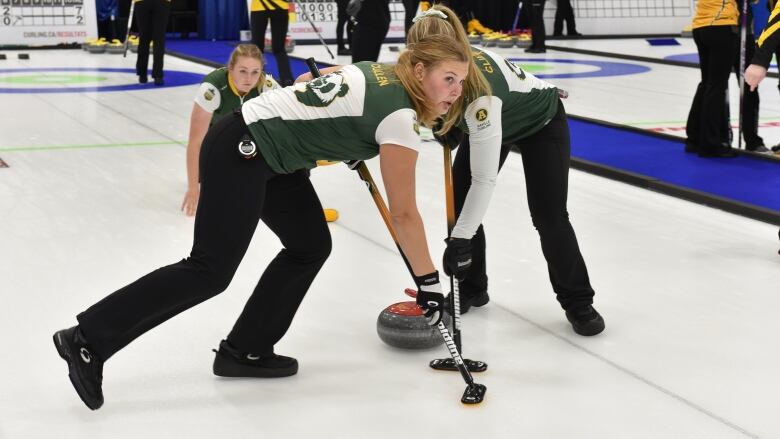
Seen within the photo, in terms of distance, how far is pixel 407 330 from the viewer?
3438mm

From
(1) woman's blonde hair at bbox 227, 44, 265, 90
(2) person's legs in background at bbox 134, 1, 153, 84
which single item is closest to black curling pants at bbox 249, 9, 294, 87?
(2) person's legs in background at bbox 134, 1, 153, 84

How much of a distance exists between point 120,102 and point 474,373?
6.72 meters

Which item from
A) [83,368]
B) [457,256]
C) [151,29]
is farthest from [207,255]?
[151,29]

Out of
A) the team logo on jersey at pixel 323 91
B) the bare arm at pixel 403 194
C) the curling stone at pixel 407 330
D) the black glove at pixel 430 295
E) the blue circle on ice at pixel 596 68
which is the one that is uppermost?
the team logo on jersey at pixel 323 91

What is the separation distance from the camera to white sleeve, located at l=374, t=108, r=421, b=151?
274cm

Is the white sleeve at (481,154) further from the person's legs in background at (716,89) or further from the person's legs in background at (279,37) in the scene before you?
the person's legs in background at (279,37)

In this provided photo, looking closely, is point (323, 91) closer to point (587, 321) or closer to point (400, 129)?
point (400, 129)

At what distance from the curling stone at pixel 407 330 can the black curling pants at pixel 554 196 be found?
0.47 metres

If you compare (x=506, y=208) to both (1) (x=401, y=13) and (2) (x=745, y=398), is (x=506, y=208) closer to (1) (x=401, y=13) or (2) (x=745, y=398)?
(2) (x=745, y=398)

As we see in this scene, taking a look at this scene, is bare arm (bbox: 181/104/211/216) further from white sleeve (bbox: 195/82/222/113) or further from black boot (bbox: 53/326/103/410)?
black boot (bbox: 53/326/103/410)

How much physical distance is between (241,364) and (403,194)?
85cm

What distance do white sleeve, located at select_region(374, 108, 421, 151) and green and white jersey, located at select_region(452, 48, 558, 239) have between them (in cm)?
39

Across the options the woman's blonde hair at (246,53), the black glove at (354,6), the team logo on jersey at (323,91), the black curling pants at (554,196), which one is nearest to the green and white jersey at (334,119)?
the team logo on jersey at (323,91)

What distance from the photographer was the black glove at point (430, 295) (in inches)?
114
